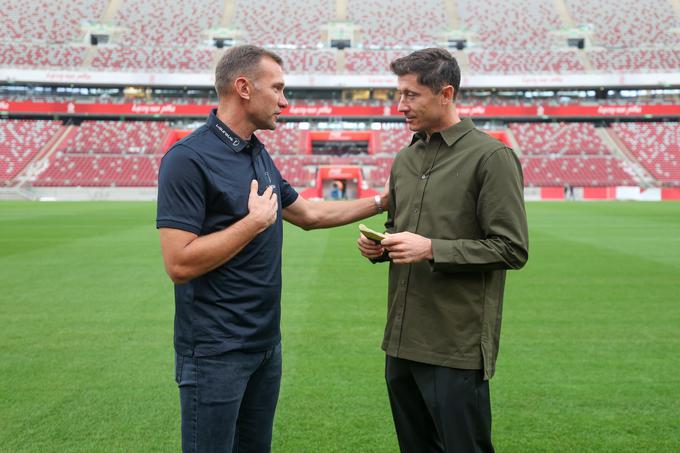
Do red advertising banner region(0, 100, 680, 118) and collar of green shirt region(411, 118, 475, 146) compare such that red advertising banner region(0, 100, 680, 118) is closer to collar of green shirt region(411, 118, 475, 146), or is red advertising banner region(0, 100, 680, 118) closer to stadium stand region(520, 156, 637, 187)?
stadium stand region(520, 156, 637, 187)

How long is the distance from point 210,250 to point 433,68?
4.33 ft

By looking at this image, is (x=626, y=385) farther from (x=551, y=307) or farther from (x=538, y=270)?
(x=538, y=270)

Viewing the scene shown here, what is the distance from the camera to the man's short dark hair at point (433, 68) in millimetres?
2953

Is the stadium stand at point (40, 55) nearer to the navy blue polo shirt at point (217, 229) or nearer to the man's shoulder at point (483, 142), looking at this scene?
the navy blue polo shirt at point (217, 229)

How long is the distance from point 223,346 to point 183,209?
62 centimetres

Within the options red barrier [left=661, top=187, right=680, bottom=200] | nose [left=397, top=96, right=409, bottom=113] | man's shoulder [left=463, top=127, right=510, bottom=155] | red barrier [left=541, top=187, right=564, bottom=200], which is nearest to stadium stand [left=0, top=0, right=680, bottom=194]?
red barrier [left=661, top=187, right=680, bottom=200]

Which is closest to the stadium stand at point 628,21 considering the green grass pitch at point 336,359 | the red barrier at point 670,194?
the red barrier at point 670,194

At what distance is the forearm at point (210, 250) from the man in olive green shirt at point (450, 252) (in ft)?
2.06

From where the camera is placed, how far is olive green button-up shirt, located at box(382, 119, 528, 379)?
2.78 metres

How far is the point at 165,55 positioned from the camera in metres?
66.2


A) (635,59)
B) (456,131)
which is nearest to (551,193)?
(635,59)

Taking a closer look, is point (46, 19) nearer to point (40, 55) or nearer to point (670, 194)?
point (40, 55)

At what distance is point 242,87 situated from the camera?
2959 mm

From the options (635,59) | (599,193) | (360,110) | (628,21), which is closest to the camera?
(599,193)
